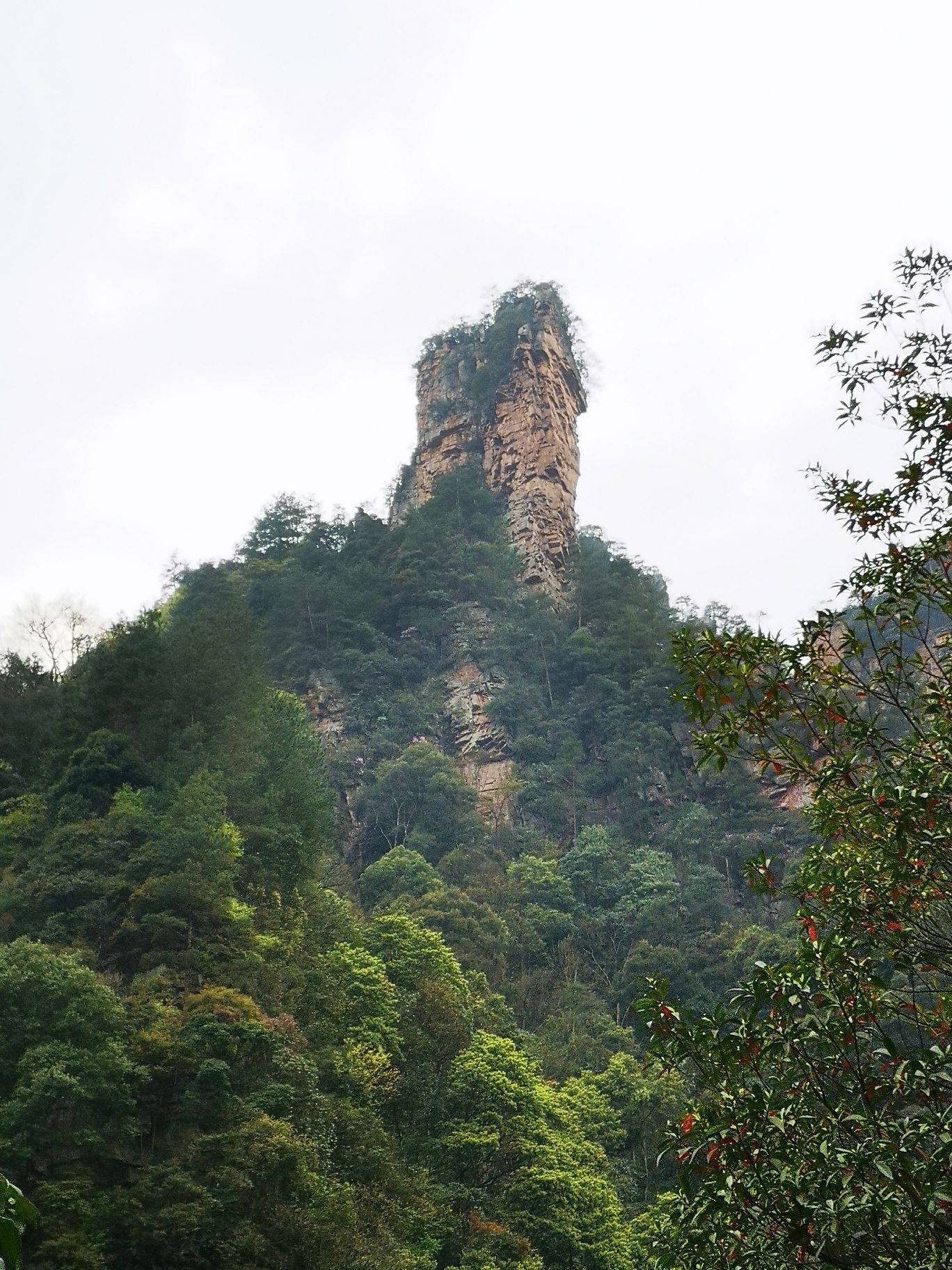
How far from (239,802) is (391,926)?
12.4 ft

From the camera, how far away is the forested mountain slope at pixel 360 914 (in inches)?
537

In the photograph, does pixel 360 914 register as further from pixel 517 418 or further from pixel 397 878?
pixel 517 418

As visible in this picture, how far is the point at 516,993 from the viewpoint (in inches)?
1138

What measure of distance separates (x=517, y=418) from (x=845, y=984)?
46261 millimetres

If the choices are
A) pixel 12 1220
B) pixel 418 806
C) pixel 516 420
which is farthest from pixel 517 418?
pixel 12 1220

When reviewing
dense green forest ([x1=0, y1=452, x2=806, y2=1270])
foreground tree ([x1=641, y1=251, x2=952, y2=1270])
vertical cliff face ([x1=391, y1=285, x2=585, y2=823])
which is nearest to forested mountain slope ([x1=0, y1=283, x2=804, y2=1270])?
dense green forest ([x1=0, y1=452, x2=806, y2=1270])

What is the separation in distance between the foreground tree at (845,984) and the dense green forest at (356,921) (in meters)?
0.64

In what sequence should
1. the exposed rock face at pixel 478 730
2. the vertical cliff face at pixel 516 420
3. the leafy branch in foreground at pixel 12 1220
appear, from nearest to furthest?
1. the leafy branch in foreground at pixel 12 1220
2. the exposed rock face at pixel 478 730
3. the vertical cliff face at pixel 516 420

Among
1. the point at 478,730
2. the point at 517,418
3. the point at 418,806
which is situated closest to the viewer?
the point at 418,806

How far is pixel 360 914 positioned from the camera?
2820cm

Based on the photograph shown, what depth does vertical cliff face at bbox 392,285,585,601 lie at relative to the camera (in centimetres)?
4809

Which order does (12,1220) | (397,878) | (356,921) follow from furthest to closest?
(397,878)
(356,921)
(12,1220)

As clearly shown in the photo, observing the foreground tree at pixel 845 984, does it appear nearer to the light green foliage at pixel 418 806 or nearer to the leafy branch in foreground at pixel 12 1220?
the leafy branch in foreground at pixel 12 1220

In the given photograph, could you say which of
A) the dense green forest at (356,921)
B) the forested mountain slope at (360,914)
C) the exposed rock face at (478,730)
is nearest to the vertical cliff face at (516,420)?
the exposed rock face at (478,730)
